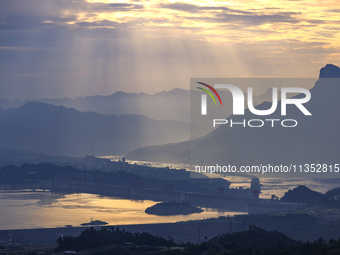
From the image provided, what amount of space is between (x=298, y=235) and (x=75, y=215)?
3267 inches

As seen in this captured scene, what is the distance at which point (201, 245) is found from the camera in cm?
8388

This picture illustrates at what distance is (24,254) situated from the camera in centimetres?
8525

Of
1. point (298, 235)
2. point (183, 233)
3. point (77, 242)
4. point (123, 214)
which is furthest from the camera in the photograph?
point (123, 214)

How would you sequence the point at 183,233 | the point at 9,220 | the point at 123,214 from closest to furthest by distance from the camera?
1. the point at 183,233
2. the point at 9,220
3. the point at 123,214

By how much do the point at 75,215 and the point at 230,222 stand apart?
69.4m

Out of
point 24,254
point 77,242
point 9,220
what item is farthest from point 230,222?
point 9,220

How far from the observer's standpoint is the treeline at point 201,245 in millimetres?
70938

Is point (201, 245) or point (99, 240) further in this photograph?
point (99, 240)

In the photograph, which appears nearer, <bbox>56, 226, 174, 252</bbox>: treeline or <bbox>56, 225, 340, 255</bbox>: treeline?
<bbox>56, 225, 340, 255</bbox>: treeline

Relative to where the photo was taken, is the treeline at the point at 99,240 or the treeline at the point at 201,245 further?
the treeline at the point at 99,240

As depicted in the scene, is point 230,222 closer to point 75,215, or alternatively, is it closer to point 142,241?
point 142,241

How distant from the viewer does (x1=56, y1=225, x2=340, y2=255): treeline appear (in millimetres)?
70938

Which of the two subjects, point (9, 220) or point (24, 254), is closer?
point (24, 254)

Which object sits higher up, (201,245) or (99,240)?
(99,240)
